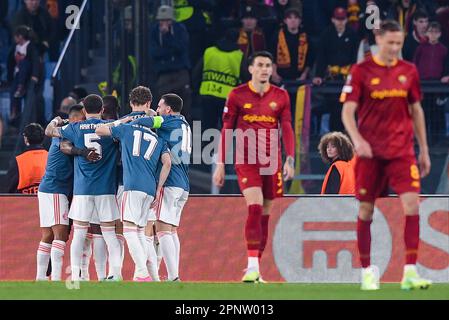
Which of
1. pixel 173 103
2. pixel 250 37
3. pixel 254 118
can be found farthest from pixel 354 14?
pixel 254 118

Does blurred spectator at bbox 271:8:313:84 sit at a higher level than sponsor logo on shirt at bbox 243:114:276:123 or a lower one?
higher

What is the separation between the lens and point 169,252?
49.9 feet

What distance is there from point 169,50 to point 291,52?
1.67 m

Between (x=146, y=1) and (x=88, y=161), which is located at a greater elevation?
(x=146, y=1)

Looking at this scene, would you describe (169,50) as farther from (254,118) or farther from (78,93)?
(254,118)

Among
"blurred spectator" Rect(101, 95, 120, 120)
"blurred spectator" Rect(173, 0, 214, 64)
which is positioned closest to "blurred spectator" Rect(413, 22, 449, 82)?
"blurred spectator" Rect(173, 0, 214, 64)

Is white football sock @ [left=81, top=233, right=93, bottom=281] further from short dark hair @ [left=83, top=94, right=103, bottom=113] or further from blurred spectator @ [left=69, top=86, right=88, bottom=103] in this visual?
blurred spectator @ [left=69, top=86, right=88, bottom=103]

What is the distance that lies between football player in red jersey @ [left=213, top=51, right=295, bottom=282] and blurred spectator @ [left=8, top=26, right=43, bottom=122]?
9.19 m

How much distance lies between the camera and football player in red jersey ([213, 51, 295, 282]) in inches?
520

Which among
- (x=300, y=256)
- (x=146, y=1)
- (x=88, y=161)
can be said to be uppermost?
(x=146, y=1)

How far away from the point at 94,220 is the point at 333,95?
608 cm
